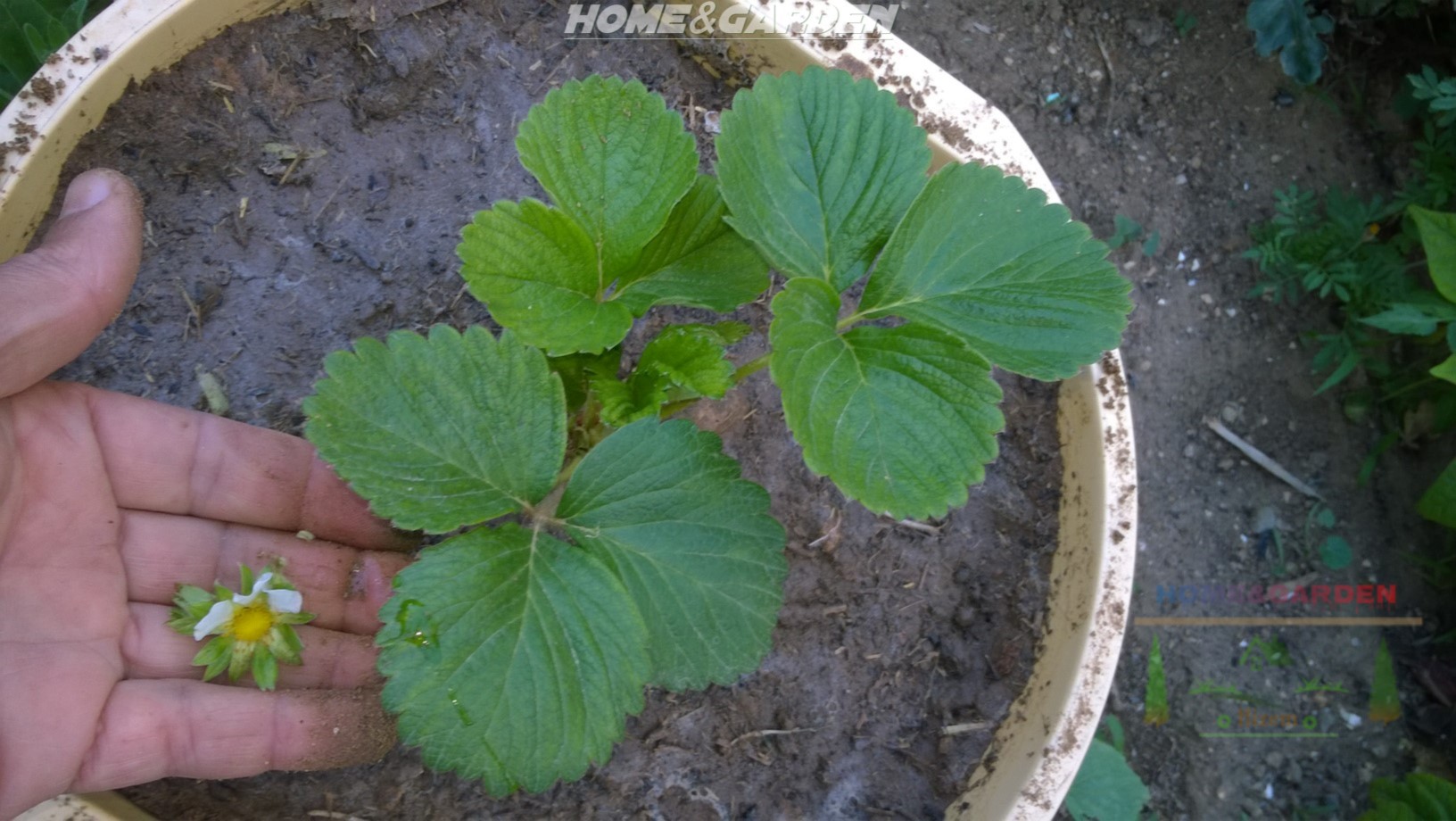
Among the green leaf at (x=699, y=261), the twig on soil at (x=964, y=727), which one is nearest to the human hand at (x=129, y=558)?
the green leaf at (x=699, y=261)

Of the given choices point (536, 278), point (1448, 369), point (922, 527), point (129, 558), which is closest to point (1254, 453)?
point (1448, 369)

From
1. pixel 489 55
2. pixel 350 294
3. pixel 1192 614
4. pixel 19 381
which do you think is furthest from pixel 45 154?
pixel 1192 614

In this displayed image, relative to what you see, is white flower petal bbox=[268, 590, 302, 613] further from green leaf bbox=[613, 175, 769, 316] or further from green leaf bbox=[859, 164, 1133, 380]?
green leaf bbox=[859, 164, 1133, 380]

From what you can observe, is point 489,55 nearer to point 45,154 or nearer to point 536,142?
point 536,142

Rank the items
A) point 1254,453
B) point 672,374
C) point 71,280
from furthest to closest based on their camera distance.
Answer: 1. point 1254,453
2. point 71,280
3. point 672,374

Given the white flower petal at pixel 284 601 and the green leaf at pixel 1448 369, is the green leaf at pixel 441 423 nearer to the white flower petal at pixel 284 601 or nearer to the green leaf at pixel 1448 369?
the white flower petal at pixel 284 601

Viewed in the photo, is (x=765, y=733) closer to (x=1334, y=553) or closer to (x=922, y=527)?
(x=922, y=527)

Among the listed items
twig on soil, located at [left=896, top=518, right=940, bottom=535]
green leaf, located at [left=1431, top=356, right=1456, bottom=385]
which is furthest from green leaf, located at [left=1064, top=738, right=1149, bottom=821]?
green leaf, located at [left=1431, top=356, right=1456, bottom=385]
